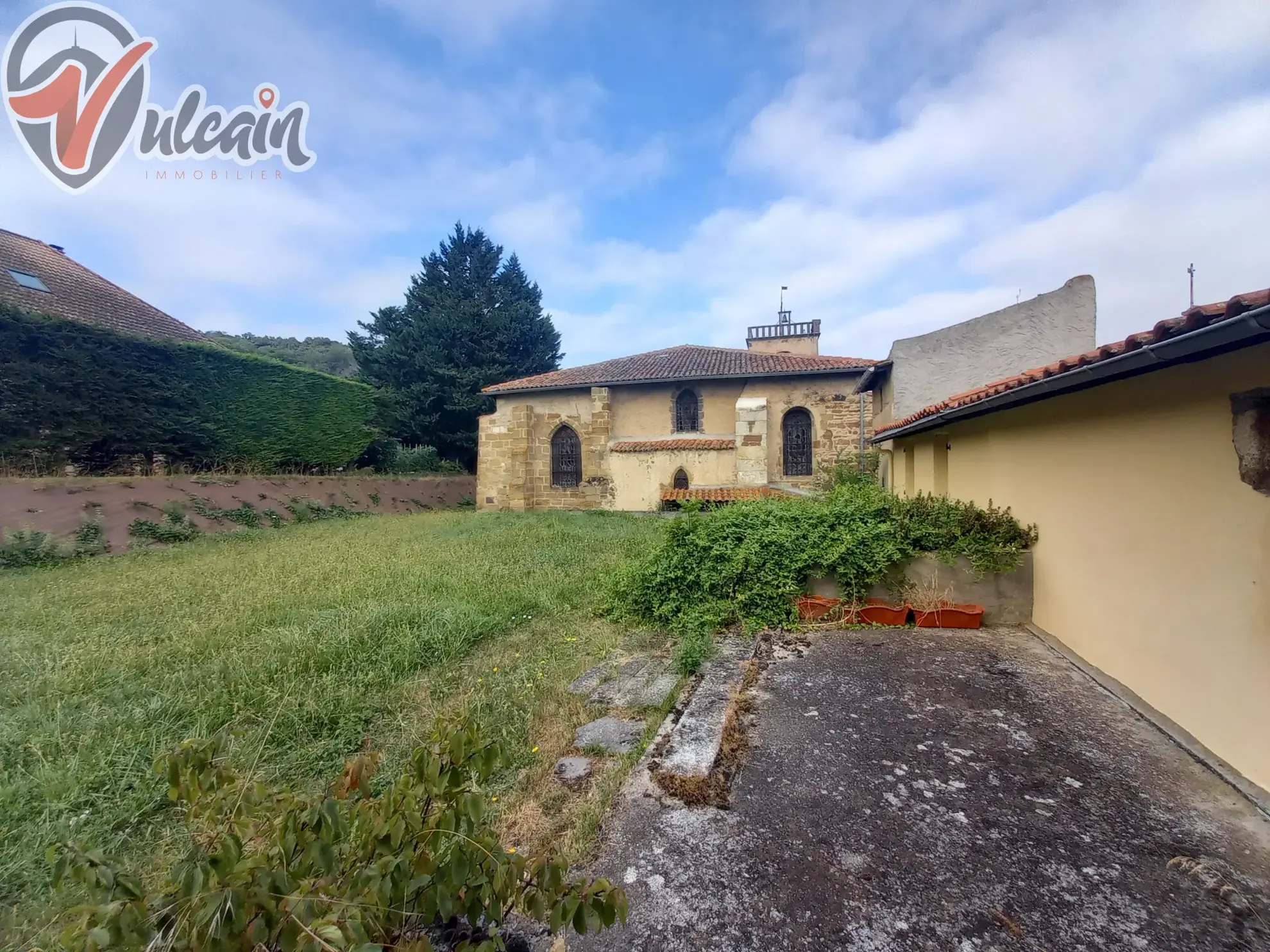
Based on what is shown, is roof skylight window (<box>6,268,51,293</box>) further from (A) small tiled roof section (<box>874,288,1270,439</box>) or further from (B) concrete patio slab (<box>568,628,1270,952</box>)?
(A) small tiled roof section (<box>874,288,1270,439</box>)

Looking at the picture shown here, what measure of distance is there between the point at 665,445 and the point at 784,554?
1074cm

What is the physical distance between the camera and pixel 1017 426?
4.77m

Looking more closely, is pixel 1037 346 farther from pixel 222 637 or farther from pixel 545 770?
pixel 222 637

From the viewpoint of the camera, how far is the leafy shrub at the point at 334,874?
2.77 ft

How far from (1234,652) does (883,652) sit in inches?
72.8

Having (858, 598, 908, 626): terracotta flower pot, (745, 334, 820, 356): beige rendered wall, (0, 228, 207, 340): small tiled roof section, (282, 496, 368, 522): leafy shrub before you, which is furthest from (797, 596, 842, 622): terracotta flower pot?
(745, 334, 820, 356): beige rendered wall

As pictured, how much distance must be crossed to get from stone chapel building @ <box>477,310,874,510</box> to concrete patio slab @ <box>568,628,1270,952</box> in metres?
11.0

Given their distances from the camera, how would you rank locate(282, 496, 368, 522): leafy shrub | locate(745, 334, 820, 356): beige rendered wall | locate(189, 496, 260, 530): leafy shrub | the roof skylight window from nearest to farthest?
locate(189, 496, 260, 530): leafy shrub < the roof skylight window < locate(282, 496, 368, 522): leafy shrub < locate(745, 334, 820, 356): beige rendered wall

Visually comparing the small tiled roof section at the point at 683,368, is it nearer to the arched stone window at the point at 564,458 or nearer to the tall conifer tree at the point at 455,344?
the arched stone window at the point at 564,458

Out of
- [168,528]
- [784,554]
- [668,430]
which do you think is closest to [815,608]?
[784,554]

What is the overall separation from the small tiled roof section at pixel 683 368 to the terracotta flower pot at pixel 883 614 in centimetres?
1104

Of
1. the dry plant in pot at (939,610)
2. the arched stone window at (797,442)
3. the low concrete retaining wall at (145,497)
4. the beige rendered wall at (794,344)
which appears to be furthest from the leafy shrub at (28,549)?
the beige rendered wall at (794,344)

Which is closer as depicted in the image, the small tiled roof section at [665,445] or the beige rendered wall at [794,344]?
the small tiled roof section at [665,445]

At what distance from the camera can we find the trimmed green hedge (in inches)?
381
